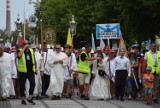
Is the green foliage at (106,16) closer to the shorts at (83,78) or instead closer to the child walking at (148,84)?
the shorts at (83,78)

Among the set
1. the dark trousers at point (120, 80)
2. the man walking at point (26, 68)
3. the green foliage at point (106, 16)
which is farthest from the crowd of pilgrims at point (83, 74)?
the green foliage at point (106, 16)

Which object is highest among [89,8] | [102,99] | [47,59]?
[89,8]

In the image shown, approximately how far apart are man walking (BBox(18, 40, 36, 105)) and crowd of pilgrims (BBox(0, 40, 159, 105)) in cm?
158

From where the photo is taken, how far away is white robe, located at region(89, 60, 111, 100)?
67.1 feet

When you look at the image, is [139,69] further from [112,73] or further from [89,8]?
[89,8]

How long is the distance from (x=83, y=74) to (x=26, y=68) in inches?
137

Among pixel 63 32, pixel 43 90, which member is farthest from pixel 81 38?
pixel 43 90

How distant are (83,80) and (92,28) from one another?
32.5 metres

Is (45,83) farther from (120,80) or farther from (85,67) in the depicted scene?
(120,80)

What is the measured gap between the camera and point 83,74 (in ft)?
68.2

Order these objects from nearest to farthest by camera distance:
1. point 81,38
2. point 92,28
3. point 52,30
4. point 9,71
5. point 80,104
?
point 80,104 < point 9,71 < point 52,30 < point 92,28 < point 81,38

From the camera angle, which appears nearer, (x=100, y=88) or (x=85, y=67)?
(x=100, y=88)

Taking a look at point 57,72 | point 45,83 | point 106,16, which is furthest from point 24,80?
point 106,16

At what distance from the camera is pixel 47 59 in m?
20.8
